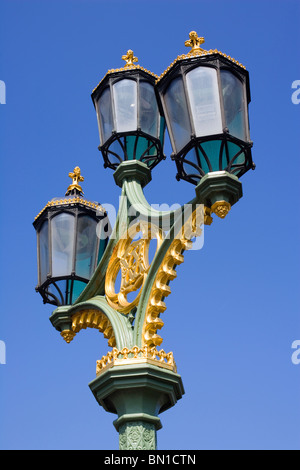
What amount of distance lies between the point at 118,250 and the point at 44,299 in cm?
110

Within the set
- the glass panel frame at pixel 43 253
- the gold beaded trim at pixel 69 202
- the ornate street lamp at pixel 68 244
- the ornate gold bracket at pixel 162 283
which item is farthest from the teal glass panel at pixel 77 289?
the ornate gold bracket at pixel 162 283

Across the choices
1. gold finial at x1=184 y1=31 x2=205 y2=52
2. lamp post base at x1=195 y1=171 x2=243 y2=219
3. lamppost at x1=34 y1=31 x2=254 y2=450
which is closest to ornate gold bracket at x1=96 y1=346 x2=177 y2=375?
lamppost at x1=34 y1=31 x2=254 y2=450

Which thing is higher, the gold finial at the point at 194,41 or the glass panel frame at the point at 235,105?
the gold finial at the point at 194,41

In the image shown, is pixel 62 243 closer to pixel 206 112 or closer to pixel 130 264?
pixel 130 264

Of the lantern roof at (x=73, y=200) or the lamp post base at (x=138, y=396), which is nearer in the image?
the lamp post base at (x=138, y=396)

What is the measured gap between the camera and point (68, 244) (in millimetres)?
8766

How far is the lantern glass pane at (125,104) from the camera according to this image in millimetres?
8539

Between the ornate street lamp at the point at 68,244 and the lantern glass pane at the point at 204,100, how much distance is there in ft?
7.11

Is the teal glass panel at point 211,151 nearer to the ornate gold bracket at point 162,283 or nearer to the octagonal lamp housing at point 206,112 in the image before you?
the octagonal lamp housing at point 206,112

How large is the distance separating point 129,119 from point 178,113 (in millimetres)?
1246

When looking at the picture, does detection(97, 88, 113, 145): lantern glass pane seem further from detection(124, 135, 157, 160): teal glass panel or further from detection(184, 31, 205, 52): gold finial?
detection(184, 31, 205, 52): gold finial

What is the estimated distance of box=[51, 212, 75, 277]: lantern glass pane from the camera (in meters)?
8.67

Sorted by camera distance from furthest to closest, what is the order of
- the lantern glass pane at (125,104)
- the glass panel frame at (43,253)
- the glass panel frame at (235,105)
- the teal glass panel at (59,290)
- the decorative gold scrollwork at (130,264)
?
the glass panel frame at (43,253)
the teal glass panel at (59,290)
the lantern glass pane at (125,104)
the decorative gold scrollwork at (130,264)
the glass panel frame at (235,105)
